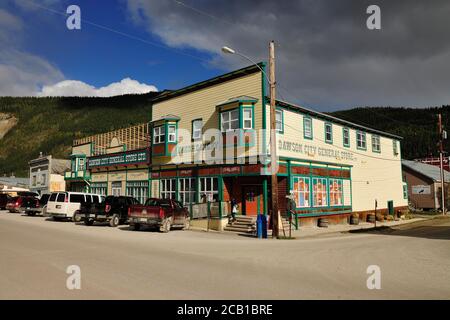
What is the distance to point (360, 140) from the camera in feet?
103

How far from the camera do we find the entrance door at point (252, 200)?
77.9ft

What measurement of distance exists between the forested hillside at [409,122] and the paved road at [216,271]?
100476 mm

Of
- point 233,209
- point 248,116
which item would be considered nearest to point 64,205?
point 233,209

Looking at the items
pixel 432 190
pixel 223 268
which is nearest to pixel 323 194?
pixel 223 268

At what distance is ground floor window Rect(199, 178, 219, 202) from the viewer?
2406cm

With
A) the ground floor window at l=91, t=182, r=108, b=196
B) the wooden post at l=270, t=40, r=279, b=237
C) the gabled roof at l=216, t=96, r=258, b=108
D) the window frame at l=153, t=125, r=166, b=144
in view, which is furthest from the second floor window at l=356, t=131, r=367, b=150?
the ground floor window at l=91, t=182, r=108, b=196

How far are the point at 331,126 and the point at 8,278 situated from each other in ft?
80.1

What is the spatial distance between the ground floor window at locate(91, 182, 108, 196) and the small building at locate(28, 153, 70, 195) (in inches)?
445

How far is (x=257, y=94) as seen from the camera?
883 inches

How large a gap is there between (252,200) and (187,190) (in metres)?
5.13

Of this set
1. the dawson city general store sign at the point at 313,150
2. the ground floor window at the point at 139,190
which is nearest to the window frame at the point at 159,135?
the ground floor window at the point at 139,190

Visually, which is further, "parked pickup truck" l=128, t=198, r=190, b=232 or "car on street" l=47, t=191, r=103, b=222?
"car on street" l=47, t=191, r=103, b=222

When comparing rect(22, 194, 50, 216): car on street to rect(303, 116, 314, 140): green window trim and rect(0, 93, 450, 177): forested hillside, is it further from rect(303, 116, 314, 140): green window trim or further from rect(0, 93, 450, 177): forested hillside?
rect(0, 93, 450, 177): forested hillside

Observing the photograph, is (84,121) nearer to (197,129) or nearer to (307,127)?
(197,129)
